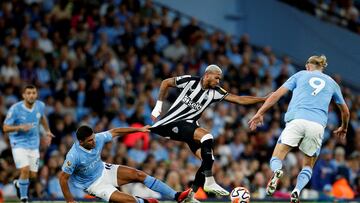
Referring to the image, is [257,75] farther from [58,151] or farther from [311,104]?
[311,104]

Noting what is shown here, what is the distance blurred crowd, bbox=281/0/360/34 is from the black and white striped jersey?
12597mm

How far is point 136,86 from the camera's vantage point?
22.3m

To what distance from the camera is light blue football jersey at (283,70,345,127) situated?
530 inches

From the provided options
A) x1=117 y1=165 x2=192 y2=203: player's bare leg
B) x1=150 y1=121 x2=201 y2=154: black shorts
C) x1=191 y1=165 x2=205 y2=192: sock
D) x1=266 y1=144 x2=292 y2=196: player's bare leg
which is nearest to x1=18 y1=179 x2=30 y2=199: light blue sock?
x1=117 y1=165 x2=192 y2=203: player's bare leg

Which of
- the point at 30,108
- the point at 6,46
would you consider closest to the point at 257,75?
the point at 6,46

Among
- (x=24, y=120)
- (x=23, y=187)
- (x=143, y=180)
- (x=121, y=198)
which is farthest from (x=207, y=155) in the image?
(x=24, y=120)

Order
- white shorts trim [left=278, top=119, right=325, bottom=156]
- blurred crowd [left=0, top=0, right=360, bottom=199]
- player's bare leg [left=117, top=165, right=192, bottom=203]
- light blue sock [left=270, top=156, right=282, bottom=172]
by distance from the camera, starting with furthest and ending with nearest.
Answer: blurred crowd [left=0, top=0, right=360, bottom=199] → player's bare leg [left=117, top=165, right=192, bottom=203] → white shorts trim [left=278, top=119, right=325, bottom=156] → light blue sock [left=270, top=156, right=282, bottom=172]

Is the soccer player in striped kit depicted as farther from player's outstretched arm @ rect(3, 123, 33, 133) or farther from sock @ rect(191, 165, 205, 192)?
player's outstretched arm @ rect(3, 123, 33, 133)

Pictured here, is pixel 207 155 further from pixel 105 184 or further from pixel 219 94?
pixel 105 184

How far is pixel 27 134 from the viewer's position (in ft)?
54.7

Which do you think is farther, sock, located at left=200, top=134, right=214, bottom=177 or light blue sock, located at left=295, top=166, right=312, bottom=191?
sock, located at left=200, top=134, right=214, bottom=177

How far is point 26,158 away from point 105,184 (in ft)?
9.26

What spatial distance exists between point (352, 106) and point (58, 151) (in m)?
9.42

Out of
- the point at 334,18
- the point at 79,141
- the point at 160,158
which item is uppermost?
the point at 334,18
